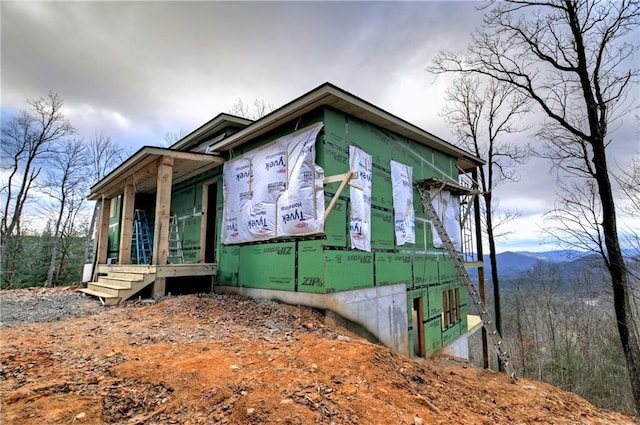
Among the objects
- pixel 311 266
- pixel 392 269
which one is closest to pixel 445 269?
pixel 392 269

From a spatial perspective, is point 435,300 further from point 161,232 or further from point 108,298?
point 108,298

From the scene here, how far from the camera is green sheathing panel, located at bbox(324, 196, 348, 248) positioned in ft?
20.6

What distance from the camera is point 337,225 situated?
6.48 metres

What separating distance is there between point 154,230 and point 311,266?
536 centimetres

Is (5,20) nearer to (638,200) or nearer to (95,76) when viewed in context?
(95,76)

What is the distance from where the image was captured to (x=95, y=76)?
940 centimetres

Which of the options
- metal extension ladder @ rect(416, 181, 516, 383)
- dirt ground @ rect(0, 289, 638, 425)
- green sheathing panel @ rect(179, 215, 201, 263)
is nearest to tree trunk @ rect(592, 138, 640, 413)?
metal extension ladder @ rect(416, 181, 516, 383)

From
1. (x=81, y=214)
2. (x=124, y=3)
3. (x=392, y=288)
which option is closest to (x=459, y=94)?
(x=392, y=288)

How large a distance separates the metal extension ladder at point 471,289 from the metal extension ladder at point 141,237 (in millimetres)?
11208

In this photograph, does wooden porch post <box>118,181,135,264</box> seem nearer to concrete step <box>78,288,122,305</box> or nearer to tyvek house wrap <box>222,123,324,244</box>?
concrete step <box>78,288,122,305</box>

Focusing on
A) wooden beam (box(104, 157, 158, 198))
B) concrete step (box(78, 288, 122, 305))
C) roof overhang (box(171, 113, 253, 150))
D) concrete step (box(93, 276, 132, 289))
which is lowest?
concrete step (box(78, 288, 122, 305))

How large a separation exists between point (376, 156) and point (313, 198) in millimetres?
2662

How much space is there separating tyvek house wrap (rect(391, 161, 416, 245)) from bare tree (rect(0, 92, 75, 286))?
21166 millimetres

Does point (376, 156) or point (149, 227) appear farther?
point (149, 227)
